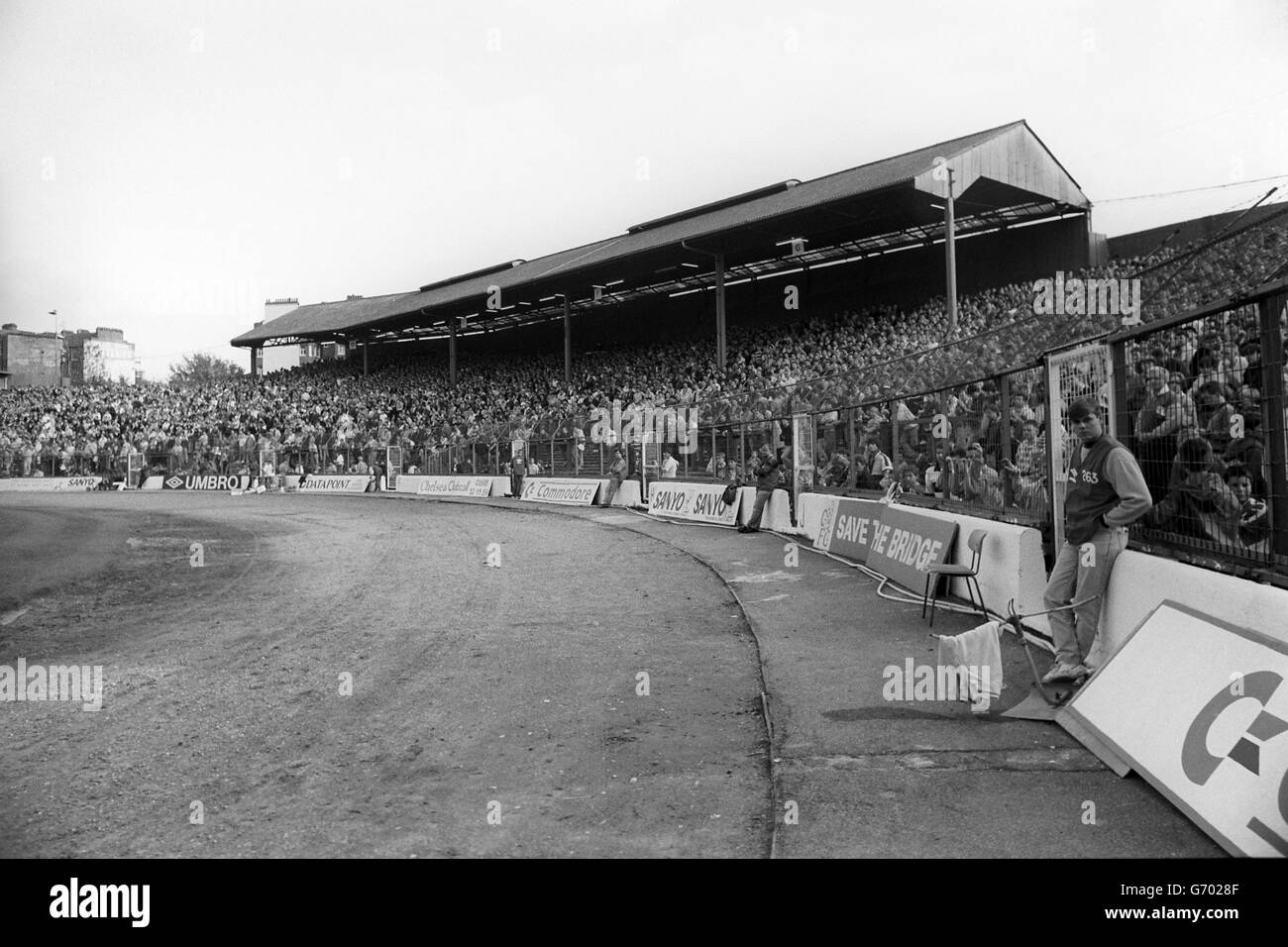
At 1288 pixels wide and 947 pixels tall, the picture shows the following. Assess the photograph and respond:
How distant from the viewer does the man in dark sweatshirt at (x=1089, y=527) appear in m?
5.97

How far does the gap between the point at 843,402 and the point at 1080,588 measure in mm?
10314

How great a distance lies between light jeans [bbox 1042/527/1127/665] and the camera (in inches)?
247

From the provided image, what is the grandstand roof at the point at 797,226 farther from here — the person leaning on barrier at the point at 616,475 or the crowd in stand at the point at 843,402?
the person leaning on barrier at the point at 616,475

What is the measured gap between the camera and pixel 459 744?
5.46 metres

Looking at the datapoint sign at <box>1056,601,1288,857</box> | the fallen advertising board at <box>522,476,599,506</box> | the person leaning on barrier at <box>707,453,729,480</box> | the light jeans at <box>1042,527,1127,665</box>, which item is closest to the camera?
the datapoint sign at <box>1056,601,1288,857</box>

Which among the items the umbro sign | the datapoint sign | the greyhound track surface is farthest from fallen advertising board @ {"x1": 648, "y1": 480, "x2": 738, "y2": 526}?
the umbro sign

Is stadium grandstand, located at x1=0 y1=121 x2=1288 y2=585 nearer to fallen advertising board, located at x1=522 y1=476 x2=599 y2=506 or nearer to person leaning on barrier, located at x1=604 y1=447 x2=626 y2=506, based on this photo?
person leaning on barrier, located at x1=604 y1=447 x2=626 y2=506

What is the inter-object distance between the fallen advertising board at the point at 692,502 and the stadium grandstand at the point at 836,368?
2.14ft

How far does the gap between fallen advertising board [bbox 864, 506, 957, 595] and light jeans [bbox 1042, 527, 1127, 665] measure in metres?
3.01

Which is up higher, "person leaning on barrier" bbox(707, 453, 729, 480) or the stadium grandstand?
the stadium grandstand

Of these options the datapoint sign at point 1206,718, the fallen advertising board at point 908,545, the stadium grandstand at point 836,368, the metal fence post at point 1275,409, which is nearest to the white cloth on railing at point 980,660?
the datapoint sign at point 1206,718

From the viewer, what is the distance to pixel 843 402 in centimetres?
1652
